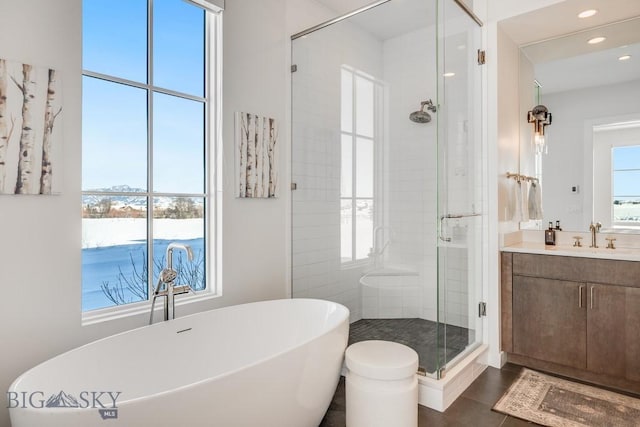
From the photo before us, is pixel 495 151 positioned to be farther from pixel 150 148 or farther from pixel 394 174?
pixel 150 148

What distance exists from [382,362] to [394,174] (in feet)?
3.87

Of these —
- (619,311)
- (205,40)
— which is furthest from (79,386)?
(619,311)

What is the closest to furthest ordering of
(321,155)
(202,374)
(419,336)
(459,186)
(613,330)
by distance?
(202,374) < (419,336) < (613,330) < (459,186) < (321,155)

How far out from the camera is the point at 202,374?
2.06 metres

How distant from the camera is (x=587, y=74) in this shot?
2.96m

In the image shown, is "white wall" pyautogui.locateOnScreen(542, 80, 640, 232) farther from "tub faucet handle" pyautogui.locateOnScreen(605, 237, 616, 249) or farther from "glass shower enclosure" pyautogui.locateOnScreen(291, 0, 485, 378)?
"glass shower enclosure" pyautogui.locateOnScreen(291, 0, 485, 378)

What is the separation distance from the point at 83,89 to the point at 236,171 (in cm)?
95

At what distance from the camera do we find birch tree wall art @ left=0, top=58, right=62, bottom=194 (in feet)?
5.38

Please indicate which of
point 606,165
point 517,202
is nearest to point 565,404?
point 517,202

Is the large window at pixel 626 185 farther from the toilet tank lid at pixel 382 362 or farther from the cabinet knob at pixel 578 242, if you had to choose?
the toilet tank lid at pixel 382 362

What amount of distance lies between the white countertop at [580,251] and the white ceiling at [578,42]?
1.23 metres

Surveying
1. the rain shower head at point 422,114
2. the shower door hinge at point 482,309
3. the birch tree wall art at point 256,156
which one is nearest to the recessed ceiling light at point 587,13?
the rain shower head at point 422,114

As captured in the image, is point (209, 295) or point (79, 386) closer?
point (79, 386)

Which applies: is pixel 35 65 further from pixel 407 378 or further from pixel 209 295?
pixel 407 378
